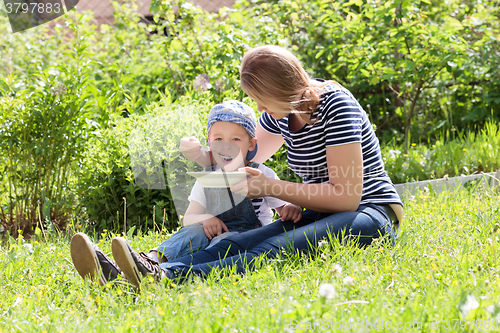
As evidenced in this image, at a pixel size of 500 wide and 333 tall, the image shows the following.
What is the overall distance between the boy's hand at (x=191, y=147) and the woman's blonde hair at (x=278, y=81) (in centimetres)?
46

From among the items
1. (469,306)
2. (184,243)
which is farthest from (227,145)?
(469,306)

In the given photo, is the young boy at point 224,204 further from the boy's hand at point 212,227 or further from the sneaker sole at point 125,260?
the sneaker sole at point 125,260

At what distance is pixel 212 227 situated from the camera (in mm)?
2213

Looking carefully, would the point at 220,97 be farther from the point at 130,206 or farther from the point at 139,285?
the point at 139,285

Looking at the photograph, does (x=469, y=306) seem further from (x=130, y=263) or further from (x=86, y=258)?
(x=86, y=258)

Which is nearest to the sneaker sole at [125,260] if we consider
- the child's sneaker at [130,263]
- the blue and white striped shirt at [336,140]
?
the child's sneaker at [130,263]

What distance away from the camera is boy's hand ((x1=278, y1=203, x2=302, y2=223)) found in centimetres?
218

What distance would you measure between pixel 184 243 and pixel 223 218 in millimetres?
261

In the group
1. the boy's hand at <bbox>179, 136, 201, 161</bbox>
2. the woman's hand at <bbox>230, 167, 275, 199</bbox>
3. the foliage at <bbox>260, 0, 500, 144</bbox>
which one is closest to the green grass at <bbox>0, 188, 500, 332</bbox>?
the woman's hand at <bbox>230, 167, 275, 199</bbox>

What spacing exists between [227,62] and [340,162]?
225 cm

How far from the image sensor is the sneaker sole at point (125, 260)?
164 centimetres

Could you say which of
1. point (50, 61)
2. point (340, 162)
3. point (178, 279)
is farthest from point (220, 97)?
point (50, 61)

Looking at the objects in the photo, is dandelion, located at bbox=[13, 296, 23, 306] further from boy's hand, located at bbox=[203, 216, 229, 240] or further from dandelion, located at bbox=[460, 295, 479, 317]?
dandelion, located at bbox=[460, 295, 479, 317]

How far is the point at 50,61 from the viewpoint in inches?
216
